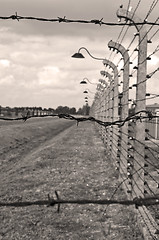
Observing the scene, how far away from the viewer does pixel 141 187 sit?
6.32 meters

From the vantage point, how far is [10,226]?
6523mm

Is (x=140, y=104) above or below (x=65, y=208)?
above

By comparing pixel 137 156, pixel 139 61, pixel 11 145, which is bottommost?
pixel 11 145

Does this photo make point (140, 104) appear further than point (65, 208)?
No

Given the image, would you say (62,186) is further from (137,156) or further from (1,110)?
(1,110)

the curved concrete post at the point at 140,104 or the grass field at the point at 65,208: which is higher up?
the curved concrete post at the point at 140,104

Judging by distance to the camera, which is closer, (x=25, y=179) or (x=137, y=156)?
(x=137, y=156)

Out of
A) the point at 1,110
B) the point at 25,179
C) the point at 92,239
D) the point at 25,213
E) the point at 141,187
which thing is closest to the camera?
the point at 92,239

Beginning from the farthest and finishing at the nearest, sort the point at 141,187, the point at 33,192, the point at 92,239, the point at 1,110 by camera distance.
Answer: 1. the point at 1,110
2. the point at 33,192
3. the point at 141,187
4. the point at 92,239

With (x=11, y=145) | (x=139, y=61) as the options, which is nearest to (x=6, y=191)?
(x=139, y=61)

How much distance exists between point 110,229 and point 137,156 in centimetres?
139

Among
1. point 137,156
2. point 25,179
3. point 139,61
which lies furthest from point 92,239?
point 25,179

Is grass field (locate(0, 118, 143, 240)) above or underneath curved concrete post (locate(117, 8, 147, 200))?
underneath

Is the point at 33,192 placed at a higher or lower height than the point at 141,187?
lower
